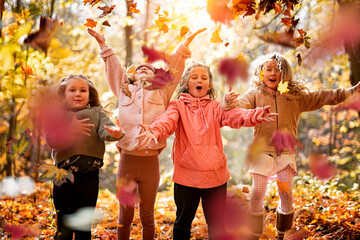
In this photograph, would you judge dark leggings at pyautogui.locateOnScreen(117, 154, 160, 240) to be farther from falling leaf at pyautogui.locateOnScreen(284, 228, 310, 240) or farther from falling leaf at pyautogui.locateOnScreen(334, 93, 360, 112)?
falling leaf at pyautogui.locateOnScreen(334, 93, 360, 112)

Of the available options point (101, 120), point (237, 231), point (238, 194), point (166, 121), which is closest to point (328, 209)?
point (238, 194)

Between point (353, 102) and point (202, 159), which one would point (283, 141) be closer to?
point (353, 102)

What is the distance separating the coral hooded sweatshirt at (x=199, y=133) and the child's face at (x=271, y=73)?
649 mm

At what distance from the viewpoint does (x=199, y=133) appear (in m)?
2.38

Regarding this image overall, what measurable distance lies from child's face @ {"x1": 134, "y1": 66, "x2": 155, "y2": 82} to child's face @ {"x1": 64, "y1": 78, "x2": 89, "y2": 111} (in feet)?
1.54

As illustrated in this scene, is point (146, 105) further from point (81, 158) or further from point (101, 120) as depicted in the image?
point (81, 158)

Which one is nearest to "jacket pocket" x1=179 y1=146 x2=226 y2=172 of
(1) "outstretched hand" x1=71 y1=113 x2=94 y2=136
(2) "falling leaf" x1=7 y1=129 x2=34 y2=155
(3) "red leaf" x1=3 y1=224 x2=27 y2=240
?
(1) "outstretched hand" x1=71 y1=113 x2=94 y2=136

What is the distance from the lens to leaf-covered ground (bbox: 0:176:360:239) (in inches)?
122

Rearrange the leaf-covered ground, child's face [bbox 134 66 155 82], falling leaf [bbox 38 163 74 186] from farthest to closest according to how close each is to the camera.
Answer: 1. the leaf-covered ground
2. child's face [bbox 134 66 155 82]
3. falling leaf [bbox 38 163 74 186]

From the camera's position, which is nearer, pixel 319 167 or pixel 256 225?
pixel 256 225

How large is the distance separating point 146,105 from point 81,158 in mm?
708

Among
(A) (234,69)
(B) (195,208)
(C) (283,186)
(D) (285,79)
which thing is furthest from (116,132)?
(D) (285,79)

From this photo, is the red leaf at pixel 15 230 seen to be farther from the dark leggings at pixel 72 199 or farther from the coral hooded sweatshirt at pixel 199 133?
the coral hooded sweatshirt at pixel 199 133

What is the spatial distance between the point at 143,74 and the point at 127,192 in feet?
3.41
